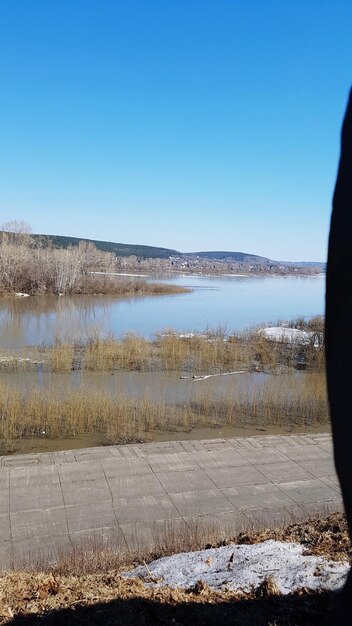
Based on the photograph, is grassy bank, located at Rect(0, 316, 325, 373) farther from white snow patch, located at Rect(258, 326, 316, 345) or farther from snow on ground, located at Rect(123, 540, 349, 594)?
snow on ground, located at Rect(123, 540, 349, 594)

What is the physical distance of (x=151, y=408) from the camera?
42.3 ft

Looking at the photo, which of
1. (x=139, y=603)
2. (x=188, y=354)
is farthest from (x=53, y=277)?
(x=139, y=603)

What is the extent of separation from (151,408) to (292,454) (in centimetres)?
417

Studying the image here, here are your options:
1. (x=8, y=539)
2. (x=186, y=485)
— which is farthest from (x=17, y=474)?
(x=186, y=485)

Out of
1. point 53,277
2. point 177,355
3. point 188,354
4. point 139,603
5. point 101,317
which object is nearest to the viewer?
point 139,603

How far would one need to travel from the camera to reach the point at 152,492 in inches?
309

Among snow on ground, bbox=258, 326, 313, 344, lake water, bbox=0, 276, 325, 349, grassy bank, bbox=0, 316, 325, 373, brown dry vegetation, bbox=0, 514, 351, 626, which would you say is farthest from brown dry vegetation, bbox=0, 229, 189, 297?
brown dry vegetation, bbox=0, 514, 351, 626

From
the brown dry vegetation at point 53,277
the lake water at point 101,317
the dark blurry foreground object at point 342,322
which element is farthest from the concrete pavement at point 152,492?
the brown dry vegetation at point 53,277

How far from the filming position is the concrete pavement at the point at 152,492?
6.56m

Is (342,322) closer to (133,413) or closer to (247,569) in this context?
(247,569)

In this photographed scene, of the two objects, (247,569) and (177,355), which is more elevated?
(247,569)

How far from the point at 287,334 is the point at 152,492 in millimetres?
18386

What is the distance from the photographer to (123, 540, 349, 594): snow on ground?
3561mm

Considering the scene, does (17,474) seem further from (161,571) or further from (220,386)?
(220,386)
